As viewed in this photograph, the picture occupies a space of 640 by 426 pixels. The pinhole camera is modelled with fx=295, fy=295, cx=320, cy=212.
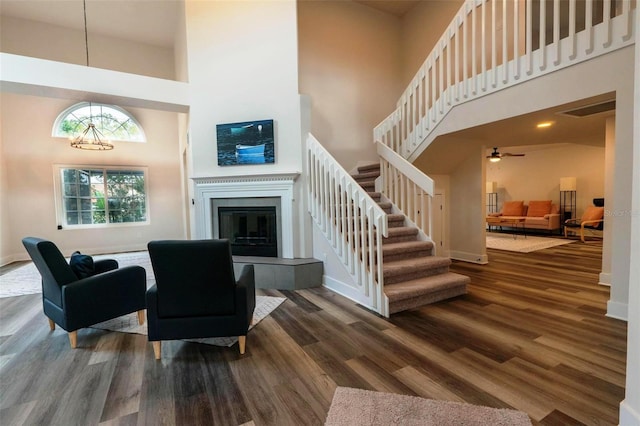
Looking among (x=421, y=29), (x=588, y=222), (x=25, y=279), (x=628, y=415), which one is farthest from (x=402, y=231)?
(x=588, y=222)

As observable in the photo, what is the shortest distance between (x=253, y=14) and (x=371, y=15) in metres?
2.83

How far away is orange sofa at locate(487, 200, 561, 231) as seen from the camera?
319 inches

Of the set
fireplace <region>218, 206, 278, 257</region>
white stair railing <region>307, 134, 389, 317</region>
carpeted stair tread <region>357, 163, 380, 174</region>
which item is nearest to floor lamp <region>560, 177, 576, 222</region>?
carpeted stair tread <region>357, 163, 380, 174</region>

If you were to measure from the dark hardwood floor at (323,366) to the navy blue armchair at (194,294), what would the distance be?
24 cm

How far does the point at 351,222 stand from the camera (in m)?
3.53

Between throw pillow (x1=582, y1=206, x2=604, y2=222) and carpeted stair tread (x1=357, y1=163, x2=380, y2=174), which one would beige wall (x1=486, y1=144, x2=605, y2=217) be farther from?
carpeted stair tread (x1=357, y1=163, x2=380, y2=174)

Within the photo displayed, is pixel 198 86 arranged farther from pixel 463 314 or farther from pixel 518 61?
pixel 463 314

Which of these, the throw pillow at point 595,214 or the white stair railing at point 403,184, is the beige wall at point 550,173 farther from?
the white stair railing at point 403,184

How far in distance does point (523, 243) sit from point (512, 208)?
115 inches

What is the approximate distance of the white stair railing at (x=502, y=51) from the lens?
262cm

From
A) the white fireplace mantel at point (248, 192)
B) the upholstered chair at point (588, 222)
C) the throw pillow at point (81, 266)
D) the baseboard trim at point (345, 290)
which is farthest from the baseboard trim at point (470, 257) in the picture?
the throw pillow at point (81, 266)

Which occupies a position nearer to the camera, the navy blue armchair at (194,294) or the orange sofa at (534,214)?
the navy blue armchair at (194,294)

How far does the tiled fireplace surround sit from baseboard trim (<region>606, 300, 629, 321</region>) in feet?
9.82

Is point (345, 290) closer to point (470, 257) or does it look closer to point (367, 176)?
point (367, 176)
